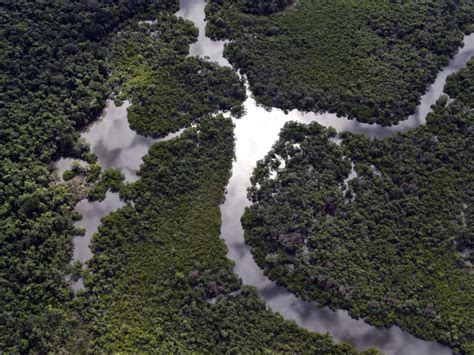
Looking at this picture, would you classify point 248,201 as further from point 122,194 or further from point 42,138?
point 42,138

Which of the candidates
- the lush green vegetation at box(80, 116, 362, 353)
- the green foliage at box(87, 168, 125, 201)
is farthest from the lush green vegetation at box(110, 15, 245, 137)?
the green foliage at box(87, 168, 125, 201)

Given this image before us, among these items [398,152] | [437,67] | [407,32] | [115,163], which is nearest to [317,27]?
[407,32]

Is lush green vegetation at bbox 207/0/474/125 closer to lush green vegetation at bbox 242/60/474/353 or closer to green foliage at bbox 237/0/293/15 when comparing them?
green foliage at bbox 237/0/293/15

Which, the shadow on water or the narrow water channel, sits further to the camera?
the shadow on water

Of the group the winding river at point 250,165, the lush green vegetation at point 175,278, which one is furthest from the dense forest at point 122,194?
the winding river at point 250,165

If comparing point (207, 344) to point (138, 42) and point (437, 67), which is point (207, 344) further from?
point (437, 67)

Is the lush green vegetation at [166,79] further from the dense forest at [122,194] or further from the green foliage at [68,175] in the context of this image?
the green foliage at [68,175]
